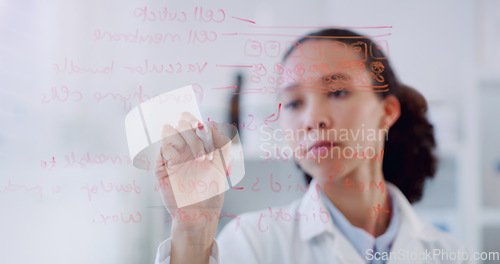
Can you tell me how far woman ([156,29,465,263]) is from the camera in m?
0.68

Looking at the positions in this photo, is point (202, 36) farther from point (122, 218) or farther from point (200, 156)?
point (122, 218)

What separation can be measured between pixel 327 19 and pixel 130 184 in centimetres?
52

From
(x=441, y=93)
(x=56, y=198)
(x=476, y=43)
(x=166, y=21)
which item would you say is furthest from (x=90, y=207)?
(x=476, y=43)

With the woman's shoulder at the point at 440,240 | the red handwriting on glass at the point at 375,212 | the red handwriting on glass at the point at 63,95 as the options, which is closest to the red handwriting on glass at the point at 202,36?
the red handwriting on glass at the point at 63,95

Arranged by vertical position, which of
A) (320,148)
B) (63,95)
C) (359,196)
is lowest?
(359,196)

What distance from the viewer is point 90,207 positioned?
693 millimetres

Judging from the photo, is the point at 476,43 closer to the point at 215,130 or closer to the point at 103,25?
the point at 215,130

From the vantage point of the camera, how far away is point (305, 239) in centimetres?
69

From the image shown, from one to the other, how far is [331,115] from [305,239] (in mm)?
252

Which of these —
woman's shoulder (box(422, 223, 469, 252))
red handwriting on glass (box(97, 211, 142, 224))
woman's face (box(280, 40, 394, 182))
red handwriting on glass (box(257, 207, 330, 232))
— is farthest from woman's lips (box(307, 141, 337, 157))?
red handwriting on glass (box(97, 211, 142, 224))

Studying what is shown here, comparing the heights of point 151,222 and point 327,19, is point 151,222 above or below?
below

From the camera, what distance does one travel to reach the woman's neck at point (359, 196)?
0.69 m

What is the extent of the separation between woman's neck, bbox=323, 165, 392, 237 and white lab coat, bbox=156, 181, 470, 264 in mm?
31

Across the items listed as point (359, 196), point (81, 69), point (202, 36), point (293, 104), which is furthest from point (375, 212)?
point (81, 69)
